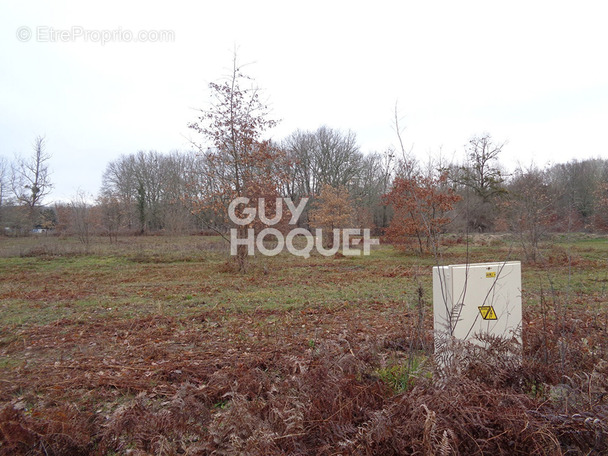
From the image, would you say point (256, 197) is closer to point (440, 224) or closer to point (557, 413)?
point (440, 224)

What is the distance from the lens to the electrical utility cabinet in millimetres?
2988

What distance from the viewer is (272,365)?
3.70 meters

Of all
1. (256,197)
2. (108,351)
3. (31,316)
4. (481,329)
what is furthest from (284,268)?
(481,329)

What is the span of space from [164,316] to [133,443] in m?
4.14

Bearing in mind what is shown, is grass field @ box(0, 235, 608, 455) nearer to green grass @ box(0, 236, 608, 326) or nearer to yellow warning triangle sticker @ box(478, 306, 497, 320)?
green grass @ box(0, 236, 608, 326)

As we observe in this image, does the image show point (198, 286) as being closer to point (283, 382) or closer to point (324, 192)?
point (283, 382)

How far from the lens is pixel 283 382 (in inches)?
119

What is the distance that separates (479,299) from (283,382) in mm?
1878

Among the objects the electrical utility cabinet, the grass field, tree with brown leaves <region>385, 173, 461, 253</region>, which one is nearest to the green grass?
the grass field

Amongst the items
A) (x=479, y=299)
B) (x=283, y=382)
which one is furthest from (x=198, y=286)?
(x=479, y=299)

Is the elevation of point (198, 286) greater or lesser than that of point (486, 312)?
lesser

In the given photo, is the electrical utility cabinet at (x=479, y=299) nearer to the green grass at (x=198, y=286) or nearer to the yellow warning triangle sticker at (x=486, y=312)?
the yellow warning triangle sticker at (x=486, y=312)

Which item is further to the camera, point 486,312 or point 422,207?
point 422,207

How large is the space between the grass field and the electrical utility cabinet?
0.21m
